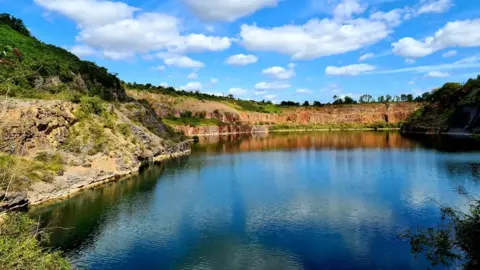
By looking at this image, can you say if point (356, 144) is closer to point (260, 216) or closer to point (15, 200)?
point (260, 216)

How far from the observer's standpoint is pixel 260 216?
3272 centimetres

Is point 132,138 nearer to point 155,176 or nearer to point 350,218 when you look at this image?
point 155,176

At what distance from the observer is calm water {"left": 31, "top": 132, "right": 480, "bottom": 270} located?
944 inches

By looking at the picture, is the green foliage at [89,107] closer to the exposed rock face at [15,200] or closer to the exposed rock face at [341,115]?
the exposed rock face at [15,200]

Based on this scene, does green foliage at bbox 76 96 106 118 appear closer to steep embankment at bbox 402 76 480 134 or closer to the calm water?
the calm water

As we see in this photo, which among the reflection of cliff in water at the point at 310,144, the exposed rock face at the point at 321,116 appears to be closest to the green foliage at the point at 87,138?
the reflection of cliff in water at the point at 310,144

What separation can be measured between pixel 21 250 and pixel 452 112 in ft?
450

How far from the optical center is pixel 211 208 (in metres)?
36.2

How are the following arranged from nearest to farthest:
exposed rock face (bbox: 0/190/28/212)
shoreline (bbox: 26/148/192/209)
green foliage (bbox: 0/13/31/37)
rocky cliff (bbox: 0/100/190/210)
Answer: exposed rock face (bbox: 0/190/28/212), shoreline (bbox: 26/148/192/209), rocky cliff (bbox: 0/100/190/210), green foliage (bbox: 0/13/31/37)

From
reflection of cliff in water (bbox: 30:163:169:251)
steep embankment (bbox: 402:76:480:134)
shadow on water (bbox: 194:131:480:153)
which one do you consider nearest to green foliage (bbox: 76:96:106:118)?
reflection of cliff in water (bbox: 30:163:169:251)

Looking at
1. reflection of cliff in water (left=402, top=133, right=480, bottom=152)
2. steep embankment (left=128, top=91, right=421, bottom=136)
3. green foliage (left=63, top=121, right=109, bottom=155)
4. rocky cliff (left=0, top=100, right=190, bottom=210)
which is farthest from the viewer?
steep embankment (left=128, top=91, right=421, bottom=136)

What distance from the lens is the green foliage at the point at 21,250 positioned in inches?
503

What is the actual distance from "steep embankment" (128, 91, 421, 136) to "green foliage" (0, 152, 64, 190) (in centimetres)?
10573

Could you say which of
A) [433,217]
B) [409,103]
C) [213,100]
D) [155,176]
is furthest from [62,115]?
[409,103]
